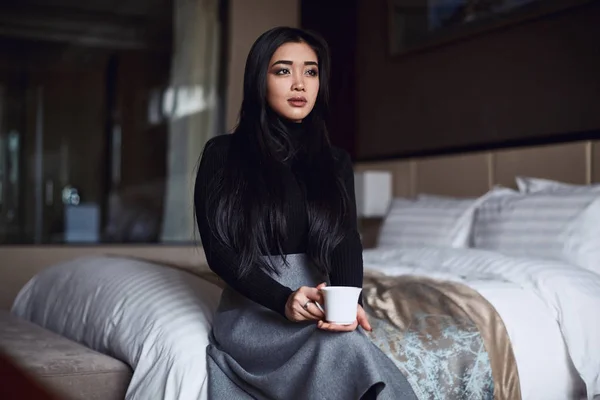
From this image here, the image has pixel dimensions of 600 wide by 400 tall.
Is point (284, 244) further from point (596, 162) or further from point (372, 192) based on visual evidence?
point (372, 192)

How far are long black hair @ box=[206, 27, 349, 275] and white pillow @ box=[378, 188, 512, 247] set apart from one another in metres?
1.64

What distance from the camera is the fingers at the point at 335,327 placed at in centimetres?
155

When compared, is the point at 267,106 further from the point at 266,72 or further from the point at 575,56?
the point at 575,56

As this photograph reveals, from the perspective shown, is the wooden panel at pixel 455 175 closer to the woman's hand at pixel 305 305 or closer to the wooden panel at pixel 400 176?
the wooden panel at pixel 400 176

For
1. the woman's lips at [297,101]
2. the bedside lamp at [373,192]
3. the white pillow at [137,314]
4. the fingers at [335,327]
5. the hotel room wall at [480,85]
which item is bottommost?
the white pillow at [137,314]

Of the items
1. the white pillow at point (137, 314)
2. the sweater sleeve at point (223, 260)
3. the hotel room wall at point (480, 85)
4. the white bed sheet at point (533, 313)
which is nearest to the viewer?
the sweater sleeve at point (223, 260)

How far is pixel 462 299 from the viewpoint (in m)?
2.26

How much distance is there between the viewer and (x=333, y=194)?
1881 millimetres

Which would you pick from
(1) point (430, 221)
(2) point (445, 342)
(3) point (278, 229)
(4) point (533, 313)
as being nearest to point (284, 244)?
(3) point (278, 229)

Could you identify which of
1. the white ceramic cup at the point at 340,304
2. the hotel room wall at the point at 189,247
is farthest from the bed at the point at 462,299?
the hotel room wall at the point at 189,247

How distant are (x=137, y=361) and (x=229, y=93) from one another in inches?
137

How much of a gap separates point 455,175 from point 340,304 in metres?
2.65

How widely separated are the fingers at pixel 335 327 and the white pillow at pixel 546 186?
1.75 m

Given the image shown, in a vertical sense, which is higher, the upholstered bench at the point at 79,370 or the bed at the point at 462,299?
the bed at the point at 462,299
